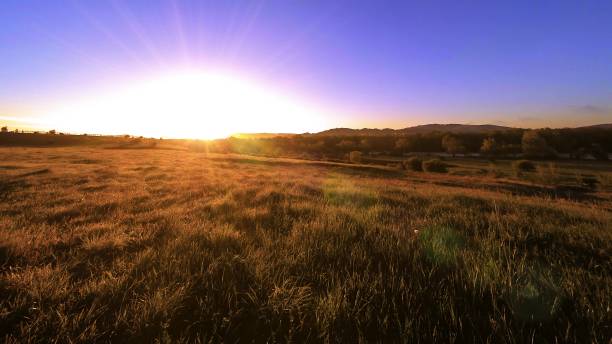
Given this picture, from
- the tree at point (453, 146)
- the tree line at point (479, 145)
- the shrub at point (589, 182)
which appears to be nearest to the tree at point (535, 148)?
the tree line at point (479, 145)

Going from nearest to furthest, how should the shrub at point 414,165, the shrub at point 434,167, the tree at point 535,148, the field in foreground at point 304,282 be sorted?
the field in foreground at point 304,282 → the shrub at point 434,167 → the shrub at point 414,165 → the tree at point 535,148

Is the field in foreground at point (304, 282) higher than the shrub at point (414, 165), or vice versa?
the field in foreground at point (304, 282)

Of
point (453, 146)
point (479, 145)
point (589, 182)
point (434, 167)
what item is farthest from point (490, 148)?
point (589, 182)

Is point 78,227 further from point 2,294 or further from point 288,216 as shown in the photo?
point 288,216

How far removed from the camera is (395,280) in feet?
9.11

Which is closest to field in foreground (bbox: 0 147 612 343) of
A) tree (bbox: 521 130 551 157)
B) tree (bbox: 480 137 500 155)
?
tree (bbox: 521 130 551 157)

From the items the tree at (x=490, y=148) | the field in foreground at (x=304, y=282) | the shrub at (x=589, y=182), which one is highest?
the field in foreground at (x=304, y=282)

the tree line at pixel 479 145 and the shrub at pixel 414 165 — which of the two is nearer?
the shrub at pixel 414 165

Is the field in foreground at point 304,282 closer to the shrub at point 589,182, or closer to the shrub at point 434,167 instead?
the shrub at point 589,182

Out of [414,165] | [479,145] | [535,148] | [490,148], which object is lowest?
[414,165]

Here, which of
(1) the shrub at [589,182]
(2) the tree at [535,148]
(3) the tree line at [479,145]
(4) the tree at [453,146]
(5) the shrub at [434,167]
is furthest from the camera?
(4) the tree at [453,146]

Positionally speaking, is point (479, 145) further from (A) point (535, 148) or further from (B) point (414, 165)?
(B) point (414, 165)

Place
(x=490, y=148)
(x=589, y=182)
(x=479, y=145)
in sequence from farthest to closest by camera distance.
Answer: (x=479, y=145), (x=490, y=148), (x=589, y=182)

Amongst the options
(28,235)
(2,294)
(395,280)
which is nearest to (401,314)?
(395,280)
